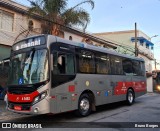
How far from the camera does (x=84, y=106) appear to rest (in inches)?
408

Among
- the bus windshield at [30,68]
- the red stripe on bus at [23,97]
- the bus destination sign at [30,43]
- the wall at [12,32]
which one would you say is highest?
the wall at [12,32]

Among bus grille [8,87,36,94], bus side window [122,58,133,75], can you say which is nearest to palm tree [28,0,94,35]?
bus side window [122,58,133,75]

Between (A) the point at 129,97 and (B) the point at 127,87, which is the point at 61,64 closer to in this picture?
(B) the point at 127,87

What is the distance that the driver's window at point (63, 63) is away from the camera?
348 inches

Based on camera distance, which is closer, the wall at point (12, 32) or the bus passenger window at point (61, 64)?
the bus passenger window at point (61, 64)

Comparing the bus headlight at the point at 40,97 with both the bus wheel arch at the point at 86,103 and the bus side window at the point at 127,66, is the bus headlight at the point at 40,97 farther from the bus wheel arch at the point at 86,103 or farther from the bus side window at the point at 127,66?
the bus side window at the point at 127,66

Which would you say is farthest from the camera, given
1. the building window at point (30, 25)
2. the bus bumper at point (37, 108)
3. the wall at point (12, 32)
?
the building window at point (30, 25)

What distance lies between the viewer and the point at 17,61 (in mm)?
9289

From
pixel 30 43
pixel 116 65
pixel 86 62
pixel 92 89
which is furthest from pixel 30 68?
pixel 116 65

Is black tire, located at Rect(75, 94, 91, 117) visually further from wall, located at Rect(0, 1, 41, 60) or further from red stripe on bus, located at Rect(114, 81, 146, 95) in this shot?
wall, located at Rect(0, 1, 41, 60)

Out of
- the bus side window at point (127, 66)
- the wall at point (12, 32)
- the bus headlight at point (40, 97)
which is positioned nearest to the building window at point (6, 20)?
the wall at point (12, 32)

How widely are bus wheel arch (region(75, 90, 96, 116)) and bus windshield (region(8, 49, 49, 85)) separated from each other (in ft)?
7.94

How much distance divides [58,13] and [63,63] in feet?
26.0

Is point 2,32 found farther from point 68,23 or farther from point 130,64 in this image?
point 130,64
